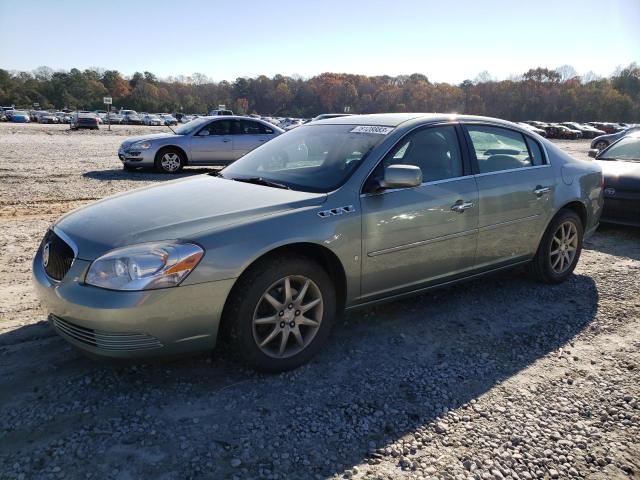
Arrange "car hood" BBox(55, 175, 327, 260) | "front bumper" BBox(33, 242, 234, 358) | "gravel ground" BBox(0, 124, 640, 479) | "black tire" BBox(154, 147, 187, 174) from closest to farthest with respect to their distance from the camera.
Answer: "gravel ground" BBox(0, 124, 640, 479) → "front bumper" BBox(33, 242, 234, 358) → "car hood" BBox(55, 175, 327, 260) → "black tire" BBox(154, 147, 187, 174)

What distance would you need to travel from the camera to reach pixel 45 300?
308cm

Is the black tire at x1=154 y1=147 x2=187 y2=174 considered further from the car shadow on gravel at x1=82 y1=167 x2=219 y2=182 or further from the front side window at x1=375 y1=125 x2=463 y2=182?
the front side window at x1=375 y1=125 x2=463 y2=182

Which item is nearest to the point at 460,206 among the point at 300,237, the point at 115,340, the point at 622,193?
the point at 300,237

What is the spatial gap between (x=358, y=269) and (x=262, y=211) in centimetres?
79

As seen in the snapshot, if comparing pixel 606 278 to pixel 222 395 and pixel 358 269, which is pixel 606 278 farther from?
pixel 222 395

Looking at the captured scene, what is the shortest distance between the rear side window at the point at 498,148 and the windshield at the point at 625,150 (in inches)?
189

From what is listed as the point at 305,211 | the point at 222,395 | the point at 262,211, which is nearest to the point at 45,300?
the point at 222,395

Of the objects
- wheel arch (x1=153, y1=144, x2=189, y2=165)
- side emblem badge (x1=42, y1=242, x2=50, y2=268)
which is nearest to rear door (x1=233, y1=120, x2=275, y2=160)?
wheel arch (x1=153, y1=144, x2=189, y2=165)

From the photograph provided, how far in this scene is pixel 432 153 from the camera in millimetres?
4051

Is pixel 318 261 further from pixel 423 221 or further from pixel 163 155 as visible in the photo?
pixel 163 155

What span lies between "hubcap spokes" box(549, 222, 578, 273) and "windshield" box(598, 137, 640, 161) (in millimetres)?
4229

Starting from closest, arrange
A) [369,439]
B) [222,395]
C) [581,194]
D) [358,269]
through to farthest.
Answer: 1. [369,439]
2. [222,395]
3. [358,269]
4. [581,194]

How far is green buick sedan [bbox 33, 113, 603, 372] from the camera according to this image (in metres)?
2.82

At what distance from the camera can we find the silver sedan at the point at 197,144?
1234cm
